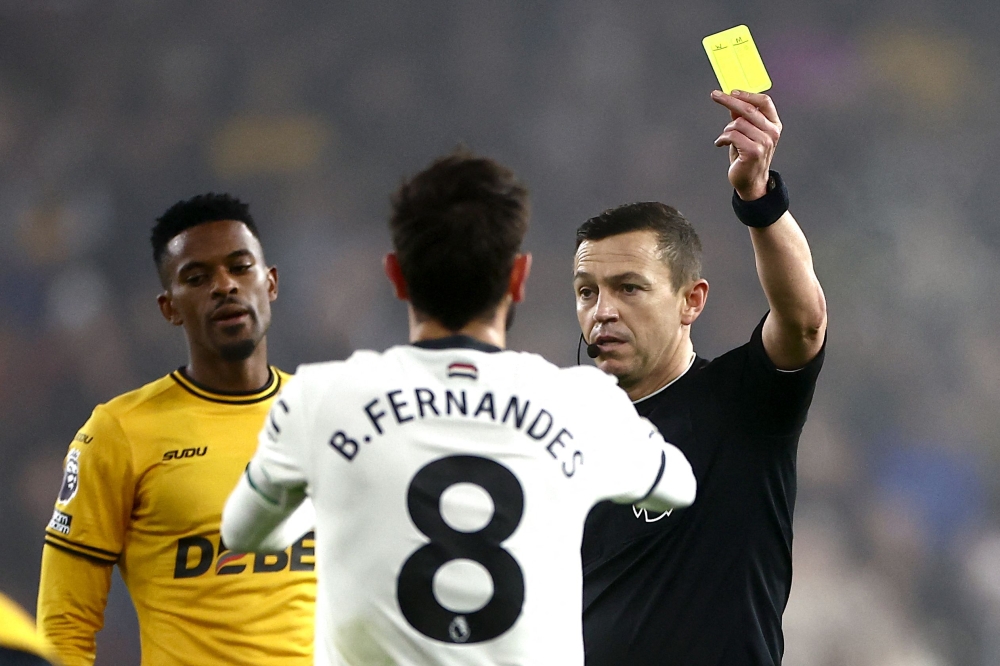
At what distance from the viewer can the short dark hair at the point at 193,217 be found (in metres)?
2.89

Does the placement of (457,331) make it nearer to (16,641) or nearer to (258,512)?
(258,512)

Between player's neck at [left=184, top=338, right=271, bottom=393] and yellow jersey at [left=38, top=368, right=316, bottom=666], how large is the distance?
0.58 feet

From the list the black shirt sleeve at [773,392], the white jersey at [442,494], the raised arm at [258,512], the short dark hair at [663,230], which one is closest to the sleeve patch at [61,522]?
the raised arm at [258,512]

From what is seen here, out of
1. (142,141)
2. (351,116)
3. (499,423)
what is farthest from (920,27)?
(499,423)

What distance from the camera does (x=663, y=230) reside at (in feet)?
9.68

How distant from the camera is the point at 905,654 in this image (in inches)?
213

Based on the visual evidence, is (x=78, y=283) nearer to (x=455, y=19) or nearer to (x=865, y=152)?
(x=455, y=19)

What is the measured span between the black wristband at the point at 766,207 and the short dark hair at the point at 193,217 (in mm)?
1268

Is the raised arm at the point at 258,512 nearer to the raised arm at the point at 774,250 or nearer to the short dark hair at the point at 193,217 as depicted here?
the raised arm at the point at 774,250

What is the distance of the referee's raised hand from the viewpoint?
7.38 feet

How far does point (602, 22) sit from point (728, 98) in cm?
427

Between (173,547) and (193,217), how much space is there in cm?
85

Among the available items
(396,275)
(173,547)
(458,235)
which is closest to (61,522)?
(173,547)

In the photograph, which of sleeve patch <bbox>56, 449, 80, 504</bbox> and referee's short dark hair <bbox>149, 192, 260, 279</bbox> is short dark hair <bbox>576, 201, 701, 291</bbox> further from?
sleeve patch <bbox>56, 449, 80, 504</bbox>
